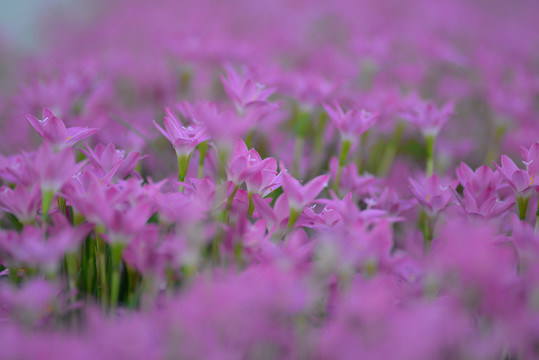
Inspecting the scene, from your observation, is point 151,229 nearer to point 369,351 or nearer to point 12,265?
point 12,265

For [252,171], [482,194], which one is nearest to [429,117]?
[482,194]

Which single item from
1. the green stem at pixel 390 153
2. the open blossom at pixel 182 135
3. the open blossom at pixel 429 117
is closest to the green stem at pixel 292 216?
the open blossom at pixel 182 135

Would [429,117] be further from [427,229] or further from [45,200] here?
[45,200]

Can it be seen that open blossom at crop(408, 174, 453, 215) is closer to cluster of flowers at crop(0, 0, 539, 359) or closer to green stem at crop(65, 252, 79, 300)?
cluster of flowers at crop(0, 0, 539, 359)

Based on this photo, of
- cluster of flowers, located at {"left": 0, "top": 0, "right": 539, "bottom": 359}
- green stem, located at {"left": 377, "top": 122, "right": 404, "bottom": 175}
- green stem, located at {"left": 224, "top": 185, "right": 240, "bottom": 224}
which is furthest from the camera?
green stem, located at {"left": 377, "top": 122, "right": 404, "bottom": 175}

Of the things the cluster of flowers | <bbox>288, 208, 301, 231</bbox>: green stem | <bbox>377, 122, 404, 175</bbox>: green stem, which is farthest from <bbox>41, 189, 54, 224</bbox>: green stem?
<bbox>377, 122, 404, 175</bbox>: green stem

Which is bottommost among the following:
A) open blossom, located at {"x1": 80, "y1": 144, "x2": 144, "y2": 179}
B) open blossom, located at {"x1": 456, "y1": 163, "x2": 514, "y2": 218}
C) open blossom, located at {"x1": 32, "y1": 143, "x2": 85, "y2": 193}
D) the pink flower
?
open blossom, located at {"x1": 456, "y1": 163, "x2": 514, "y2": 218}
